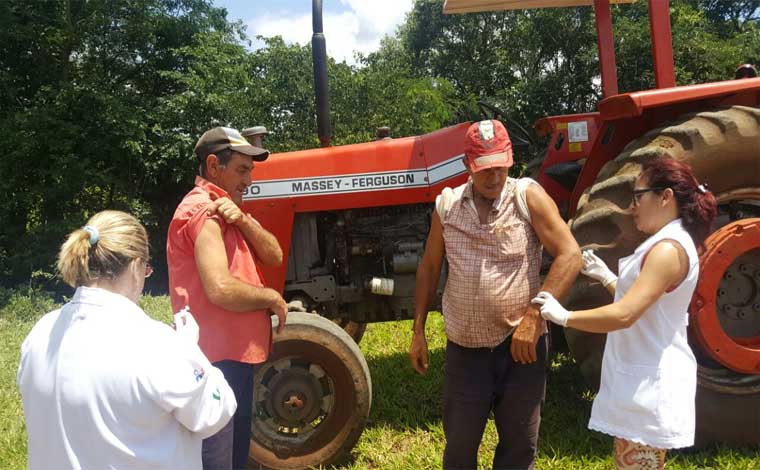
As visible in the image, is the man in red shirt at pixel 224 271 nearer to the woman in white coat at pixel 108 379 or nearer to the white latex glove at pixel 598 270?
the woman in white coat at pixel 108 379

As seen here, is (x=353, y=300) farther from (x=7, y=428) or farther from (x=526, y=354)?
(x=7, y=428)

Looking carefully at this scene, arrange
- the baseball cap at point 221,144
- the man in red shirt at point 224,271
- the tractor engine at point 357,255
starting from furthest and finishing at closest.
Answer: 1. the tractor engine at point 357,255
2. the baseball cap at point 221,144
3. the man in red shirt at point 224,271

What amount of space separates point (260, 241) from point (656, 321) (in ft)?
4.47

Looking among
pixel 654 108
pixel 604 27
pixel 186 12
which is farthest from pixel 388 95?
pixel 654 108

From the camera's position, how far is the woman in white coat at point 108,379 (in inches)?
52.3

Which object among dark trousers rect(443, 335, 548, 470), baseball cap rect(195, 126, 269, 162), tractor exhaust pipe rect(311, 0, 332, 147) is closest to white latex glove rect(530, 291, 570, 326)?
dark trousers rect(443, 335, 548, 470)

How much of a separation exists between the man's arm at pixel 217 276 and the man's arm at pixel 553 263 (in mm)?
950

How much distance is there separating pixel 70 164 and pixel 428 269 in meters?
9.77

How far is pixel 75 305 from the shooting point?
142 centimetres

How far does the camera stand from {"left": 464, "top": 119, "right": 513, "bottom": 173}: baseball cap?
2.06m

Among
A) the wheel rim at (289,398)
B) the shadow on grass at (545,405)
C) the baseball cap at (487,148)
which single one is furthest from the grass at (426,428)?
the baseball cap at (487,148)

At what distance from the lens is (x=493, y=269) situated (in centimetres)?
211

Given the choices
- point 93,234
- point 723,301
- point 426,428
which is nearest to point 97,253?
point 93,234

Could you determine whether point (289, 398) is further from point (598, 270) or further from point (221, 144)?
point (598, 270)
